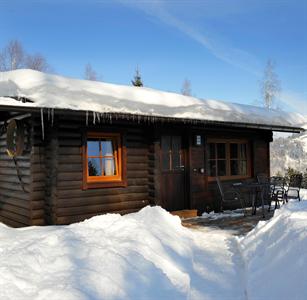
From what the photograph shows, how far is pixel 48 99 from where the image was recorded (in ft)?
19.2

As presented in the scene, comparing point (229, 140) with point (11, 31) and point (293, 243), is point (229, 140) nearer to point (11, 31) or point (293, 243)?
point (293, 243)

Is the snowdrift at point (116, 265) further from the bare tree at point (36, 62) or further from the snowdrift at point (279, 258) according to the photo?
the bare tree at point (36, 62)

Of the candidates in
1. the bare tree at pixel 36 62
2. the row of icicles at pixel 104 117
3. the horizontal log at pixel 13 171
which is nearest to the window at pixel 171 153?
the row of icicles at pixel 104 117

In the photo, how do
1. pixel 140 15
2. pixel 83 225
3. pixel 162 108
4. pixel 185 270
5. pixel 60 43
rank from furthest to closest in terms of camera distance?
pixel 60 43 → pixel 140 15 → pixel 162 108 → pixel 83 225 → pixel 185 270

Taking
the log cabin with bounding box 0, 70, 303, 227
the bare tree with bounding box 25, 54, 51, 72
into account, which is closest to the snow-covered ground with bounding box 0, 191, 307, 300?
the log cabin with bounding box 0, 70, 303, 227

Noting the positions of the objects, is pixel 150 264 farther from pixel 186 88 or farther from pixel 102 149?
pixel 186 88

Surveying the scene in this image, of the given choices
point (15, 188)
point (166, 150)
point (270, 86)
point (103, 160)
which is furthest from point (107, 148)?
point (270, 86)

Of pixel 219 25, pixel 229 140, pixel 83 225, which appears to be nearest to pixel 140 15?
pixel 219 25

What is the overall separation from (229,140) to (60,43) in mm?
23391

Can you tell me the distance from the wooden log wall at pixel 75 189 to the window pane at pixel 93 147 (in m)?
0.29

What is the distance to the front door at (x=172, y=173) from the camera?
7.86 metres

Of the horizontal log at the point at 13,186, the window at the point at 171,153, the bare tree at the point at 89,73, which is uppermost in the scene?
the bare tree at the point at 89,73

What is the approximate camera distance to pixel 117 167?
7.37 metres

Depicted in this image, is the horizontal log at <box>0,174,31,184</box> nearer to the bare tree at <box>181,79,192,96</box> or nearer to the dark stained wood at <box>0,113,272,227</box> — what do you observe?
the dark stained wood at <box>0,113,272,227</box>
